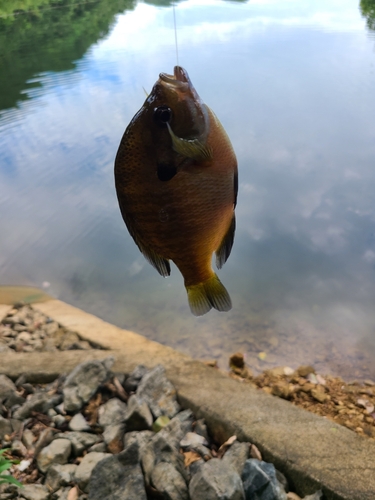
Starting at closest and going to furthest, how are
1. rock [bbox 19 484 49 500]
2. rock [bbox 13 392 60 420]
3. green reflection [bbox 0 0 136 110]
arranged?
rock [bbox 19 484 49 500] → rock [bbox 13 392 60 420] → green reflection [bbox 0 0 136 110]

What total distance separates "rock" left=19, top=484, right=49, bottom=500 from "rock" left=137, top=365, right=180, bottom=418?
0.50 meters

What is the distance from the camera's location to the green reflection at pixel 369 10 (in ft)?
22.6

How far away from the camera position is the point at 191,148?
20.0 inches

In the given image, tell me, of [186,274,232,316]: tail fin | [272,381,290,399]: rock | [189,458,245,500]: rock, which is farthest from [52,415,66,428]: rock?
[186,274,232,316]: tail fin

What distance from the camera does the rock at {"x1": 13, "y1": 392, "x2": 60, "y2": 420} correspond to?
183 cm

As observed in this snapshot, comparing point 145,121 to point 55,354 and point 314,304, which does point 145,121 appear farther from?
point 314,304

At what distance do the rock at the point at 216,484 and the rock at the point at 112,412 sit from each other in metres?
0.50

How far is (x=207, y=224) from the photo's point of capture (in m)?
0.56

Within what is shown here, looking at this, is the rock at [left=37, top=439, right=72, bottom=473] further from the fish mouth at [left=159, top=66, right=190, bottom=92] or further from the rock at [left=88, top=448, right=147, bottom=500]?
the fish mouth at [left=159, top=66, right=190, bottom=92]

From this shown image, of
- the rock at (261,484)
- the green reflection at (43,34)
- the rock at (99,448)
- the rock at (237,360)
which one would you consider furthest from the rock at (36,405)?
the green reflection at (43,34)

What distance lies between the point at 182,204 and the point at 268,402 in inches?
60.3

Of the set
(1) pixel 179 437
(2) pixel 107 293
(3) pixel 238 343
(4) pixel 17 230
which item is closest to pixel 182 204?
(1) pixel 179 437

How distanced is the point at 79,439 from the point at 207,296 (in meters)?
1.35

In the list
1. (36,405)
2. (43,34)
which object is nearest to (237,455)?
(36,405)
